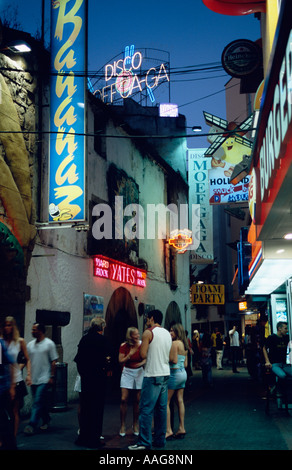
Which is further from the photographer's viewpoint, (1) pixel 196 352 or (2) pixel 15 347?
(1) pixel 196 352

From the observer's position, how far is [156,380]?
8203 mm

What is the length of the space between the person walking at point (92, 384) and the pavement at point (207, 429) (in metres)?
0.24

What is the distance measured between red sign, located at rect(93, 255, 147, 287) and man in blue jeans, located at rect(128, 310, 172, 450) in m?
7.27

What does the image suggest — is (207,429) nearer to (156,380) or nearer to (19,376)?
(156,380)

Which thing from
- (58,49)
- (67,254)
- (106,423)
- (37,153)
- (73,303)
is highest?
(58,49)

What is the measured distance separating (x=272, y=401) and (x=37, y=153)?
8205mm

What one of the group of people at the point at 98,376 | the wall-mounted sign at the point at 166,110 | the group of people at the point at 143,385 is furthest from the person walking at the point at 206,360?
the wall-mounted sign at the point at 166,110

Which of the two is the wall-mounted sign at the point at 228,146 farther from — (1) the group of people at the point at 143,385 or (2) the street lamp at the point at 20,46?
(1) the group of people at the point at 143,385

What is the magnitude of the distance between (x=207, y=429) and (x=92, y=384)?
2714 mm

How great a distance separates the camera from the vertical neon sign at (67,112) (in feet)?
39.9

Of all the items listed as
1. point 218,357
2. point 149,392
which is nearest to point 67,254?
point 149,392

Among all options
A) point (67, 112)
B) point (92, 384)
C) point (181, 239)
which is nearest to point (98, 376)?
point (92, 384)
